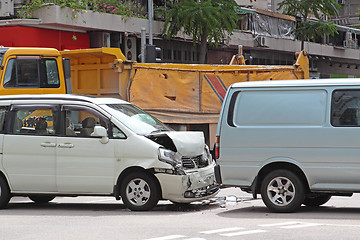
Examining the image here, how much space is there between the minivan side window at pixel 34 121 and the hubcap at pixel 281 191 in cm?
347

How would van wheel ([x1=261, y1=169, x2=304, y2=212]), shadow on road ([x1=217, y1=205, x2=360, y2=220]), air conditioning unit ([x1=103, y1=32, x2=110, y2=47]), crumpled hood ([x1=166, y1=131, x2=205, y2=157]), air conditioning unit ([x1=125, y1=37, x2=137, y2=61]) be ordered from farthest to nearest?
air conditioning unit ([x1=125, y1=37, x2=137, y2=61]) → air conditioning unit ([x1=103, y1=32, x2=110, y2=47]) → crumpled hood ([x1=166, y1=131, x2=205, y2=157]) → van wheel ([x1=261, y1=169, x2=304, y2=212]) → shadow on road ([x1=217, y1=205, x2=360, y2=220])

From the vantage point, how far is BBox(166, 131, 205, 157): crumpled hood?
11.9 meters

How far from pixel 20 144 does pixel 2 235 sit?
320 centimetres

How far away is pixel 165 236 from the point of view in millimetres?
8883

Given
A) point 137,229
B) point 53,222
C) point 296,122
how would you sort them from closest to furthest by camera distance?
point 137,229 < point 53,222 < point 296,122

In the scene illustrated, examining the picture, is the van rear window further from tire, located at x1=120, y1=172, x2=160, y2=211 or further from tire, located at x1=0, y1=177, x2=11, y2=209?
tire, located at x1=0, y1=177, x2=11, y2=209

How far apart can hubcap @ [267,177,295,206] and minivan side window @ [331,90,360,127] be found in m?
1.09

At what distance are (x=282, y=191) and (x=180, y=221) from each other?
1.74 metres

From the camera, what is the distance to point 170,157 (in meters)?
11.7

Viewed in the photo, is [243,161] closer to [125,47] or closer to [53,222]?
[53,222]

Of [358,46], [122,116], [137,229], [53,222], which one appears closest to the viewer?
[137,229]

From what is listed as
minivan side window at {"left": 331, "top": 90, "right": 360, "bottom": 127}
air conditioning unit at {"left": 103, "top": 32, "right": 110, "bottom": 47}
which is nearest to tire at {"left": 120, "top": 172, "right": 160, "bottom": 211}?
minivan side window at {"left": 331, "top": 90, "right": 360, "bottom": 127}

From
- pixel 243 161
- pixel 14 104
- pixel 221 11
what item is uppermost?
pixel 221 11

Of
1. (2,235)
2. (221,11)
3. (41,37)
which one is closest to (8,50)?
(2,235)
